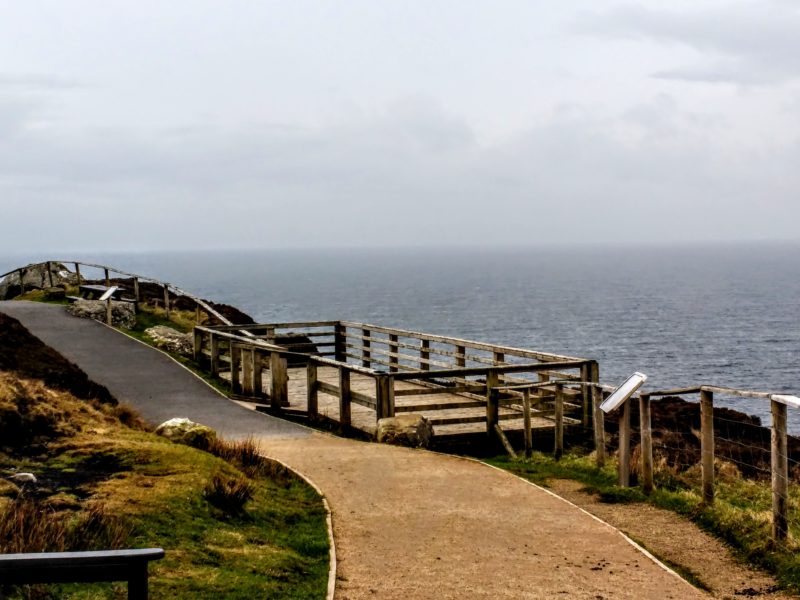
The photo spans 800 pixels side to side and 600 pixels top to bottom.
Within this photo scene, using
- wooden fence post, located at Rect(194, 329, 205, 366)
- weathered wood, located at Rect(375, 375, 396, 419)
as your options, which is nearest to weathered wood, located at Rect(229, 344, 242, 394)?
wooden fence post, located at Rect(194, 329, 205, 366)

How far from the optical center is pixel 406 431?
15891 mm

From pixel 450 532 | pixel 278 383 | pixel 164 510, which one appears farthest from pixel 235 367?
pixel 164 510

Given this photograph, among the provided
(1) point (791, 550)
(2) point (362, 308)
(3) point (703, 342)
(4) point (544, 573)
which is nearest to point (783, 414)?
(1) point (791, 550)

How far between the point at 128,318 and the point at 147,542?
73.3 feet

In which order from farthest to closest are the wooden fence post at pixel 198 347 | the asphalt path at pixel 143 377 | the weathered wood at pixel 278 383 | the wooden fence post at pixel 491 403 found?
the wooden fence post at pixel 198 347 → the weathered wood at pixel 278 383 → the asphalt path at pixel 143 377 → the wooden fence post at pixel 491 403

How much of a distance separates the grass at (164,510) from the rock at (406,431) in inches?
122

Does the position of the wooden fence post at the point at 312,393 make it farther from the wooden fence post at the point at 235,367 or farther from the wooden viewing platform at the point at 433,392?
the wooden fence post at the point at 235,367

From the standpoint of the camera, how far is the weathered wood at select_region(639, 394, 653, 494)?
38.9 ft

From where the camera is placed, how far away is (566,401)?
59.8ft

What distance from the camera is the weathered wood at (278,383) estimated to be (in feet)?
64.1

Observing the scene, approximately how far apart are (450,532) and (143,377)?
44.8 feet

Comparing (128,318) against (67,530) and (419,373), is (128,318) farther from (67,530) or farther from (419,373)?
(67,530)

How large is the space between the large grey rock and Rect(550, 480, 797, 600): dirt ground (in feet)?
101

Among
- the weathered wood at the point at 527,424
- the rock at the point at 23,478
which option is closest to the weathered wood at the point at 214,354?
the weathered wood at the point at 527,424
